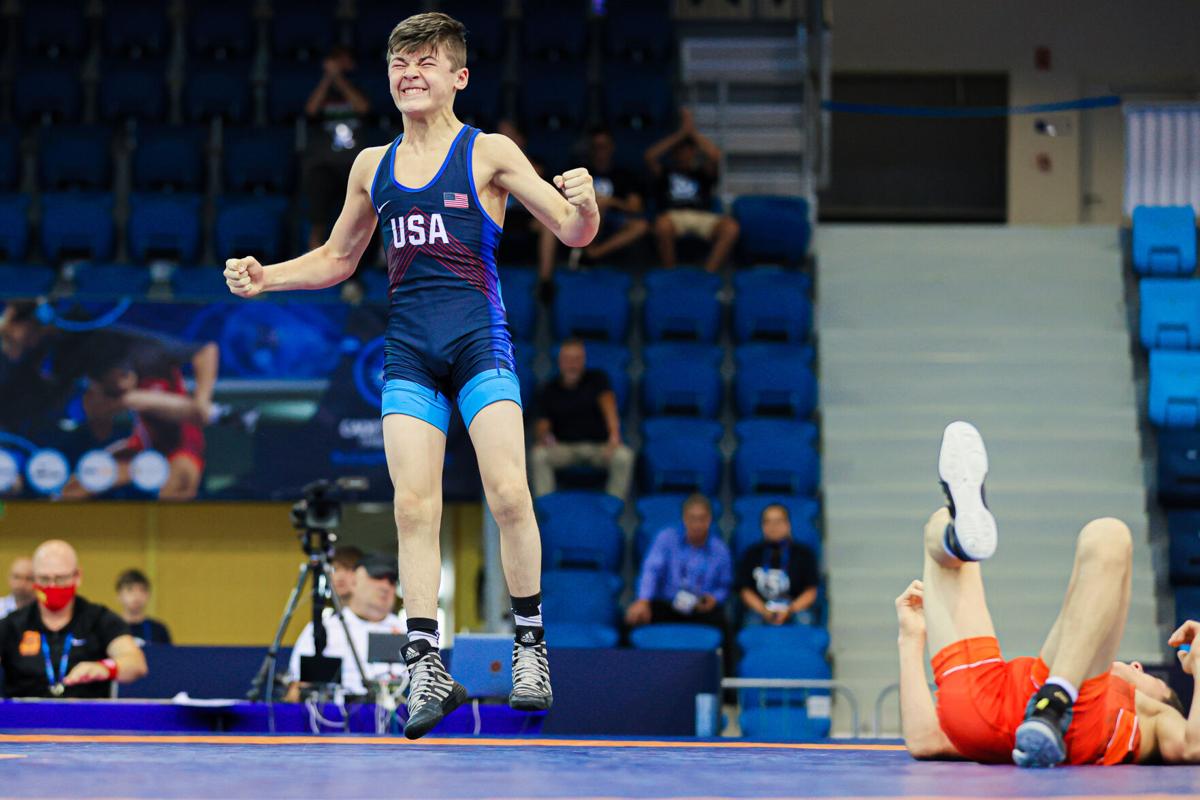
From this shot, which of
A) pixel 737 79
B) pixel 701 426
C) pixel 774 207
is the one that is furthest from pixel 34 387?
pixel 737 79

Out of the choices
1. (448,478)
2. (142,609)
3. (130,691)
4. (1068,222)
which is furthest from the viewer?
(1068,222)

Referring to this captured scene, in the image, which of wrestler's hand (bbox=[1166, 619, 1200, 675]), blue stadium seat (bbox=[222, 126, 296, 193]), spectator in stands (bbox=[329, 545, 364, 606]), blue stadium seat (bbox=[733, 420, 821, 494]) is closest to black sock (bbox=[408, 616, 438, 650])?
wrestler's hand (bbox=[1166, 619, 1200, 675])

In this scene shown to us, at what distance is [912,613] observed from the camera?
4.58m

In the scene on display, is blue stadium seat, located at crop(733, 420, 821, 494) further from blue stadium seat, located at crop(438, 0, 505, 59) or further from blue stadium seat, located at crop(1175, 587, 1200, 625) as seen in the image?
blue stadium seat, located at crop(438, 0, 505, 59)

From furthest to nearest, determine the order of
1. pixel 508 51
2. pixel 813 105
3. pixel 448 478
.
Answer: pixel 508 51 < pixel 813 105 < pixel 448 478

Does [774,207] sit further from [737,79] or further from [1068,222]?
[1068,222]

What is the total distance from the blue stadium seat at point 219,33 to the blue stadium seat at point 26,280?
2802 mm

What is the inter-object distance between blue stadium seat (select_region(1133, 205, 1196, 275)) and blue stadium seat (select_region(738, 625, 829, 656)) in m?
4.38

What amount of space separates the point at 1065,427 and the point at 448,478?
4142mm

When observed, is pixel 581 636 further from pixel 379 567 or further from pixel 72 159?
pixel 72 159

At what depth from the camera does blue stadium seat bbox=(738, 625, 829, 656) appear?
8719 mm

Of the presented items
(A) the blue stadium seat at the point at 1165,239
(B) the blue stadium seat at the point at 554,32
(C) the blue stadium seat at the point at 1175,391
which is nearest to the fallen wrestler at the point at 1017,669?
(C) the blue stadium seat at the point at 1175,391

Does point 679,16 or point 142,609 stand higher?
point 679,16

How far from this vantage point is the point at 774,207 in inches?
459
